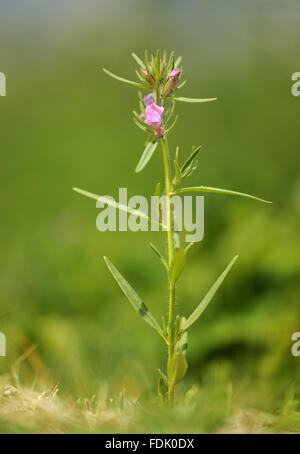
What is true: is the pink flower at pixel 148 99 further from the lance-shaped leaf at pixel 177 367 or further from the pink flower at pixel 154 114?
the lance-shaped leaf at pixel 177 367

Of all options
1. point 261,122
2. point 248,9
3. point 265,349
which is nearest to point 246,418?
point 265,349

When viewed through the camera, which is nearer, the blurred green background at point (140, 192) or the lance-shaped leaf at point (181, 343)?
the lance-shaped leaf at point (181, 343)

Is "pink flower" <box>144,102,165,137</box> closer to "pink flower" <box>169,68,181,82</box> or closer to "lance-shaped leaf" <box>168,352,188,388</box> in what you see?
"pink flower" <box>169,68,181,82</box>

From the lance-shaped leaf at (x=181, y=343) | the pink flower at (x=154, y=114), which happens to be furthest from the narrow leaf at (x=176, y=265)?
the pink flower at (x=154, y=114)

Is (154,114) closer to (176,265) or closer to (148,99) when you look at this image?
(148,99)

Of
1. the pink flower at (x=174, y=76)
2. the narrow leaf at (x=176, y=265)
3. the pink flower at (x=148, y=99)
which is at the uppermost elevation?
the pink flower at (x=174, y=76)

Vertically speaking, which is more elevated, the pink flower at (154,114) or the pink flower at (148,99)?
the pink flower at (148,99)

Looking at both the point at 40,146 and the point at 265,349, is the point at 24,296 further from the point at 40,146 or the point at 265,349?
the point at 40,146

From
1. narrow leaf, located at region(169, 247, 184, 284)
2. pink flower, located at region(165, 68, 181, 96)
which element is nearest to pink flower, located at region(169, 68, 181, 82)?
pink flower, located at region(165, 68, 181, 96)

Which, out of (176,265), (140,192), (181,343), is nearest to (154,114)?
(176,265)
